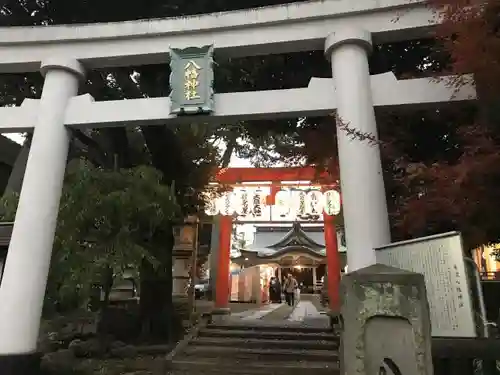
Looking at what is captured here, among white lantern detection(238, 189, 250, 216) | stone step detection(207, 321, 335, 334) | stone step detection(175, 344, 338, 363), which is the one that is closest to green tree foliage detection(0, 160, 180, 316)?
stone step detection(175, 344, 338, 363)

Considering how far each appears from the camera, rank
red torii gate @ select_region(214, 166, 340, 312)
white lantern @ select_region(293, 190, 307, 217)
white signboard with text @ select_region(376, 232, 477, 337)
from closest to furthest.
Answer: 1. white signboard with text @ select_region(376, 232, 477, 337)
2. white lantern @ select_region(293, 190, 307, 217)
3. red torii gate @ select_region(214, 166, 340, 312)

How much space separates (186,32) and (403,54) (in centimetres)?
389

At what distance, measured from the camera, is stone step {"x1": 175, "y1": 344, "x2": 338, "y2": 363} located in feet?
24.2

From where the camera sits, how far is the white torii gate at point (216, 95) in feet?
17.2

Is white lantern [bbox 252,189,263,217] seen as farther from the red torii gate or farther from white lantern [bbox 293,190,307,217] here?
white lantern [bbox 293,190,307,217]

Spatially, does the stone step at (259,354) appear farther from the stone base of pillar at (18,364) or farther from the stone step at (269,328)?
the stone base of pillar at (18,364)

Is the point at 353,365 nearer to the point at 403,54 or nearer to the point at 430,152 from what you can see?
the point at 430,152

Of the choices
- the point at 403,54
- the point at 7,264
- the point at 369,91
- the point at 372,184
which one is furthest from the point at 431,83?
the point at 7,264

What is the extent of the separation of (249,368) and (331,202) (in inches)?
264

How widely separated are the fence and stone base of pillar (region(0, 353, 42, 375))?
4977 mm

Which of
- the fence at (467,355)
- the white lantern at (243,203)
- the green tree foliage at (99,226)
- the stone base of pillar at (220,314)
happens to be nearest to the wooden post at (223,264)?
the stone base of pillar at (220,314)

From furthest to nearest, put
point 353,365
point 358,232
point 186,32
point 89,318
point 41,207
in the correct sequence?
point 89,318 < point 186,32 < point 41,207 < point 358,232 < point 353,365

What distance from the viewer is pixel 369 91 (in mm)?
5559

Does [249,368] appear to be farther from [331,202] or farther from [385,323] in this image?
[331,202]
